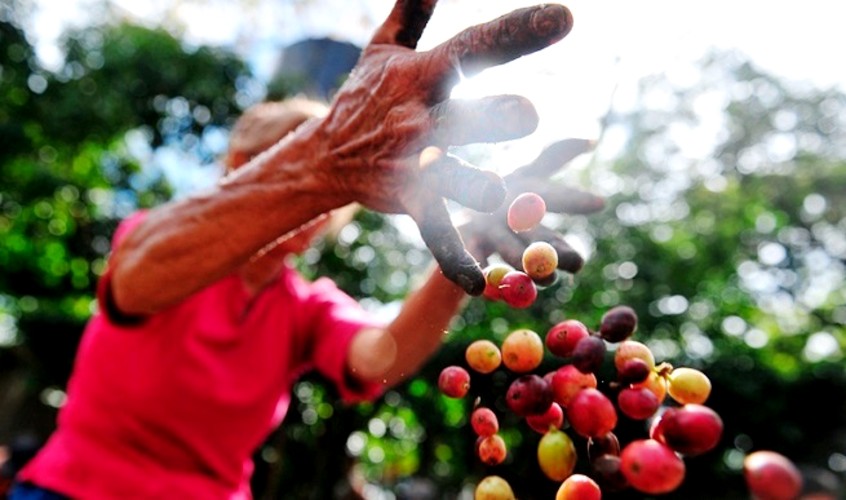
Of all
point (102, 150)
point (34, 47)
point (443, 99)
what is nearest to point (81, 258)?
point (102, 150)

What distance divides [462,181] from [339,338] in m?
1.48

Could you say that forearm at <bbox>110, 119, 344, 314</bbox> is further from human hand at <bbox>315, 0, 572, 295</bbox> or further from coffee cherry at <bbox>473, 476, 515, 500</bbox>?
coffee cherry at <bbox>473, 476, 515, 500</bbox>

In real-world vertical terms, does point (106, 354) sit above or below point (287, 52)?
above

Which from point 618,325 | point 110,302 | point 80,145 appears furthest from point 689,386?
point 80,145

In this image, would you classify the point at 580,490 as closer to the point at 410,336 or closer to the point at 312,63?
the point at 410,336

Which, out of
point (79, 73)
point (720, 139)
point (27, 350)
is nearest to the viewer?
point (27, 350)

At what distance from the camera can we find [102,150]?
34.8 feet

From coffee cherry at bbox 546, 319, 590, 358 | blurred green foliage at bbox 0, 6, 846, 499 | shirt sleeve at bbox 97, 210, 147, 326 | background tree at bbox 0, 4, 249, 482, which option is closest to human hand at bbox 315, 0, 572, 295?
coffee cherry at bbox 546, 319, 590, 358

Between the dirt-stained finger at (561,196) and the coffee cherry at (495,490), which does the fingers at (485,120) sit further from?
the coffee cherry at (495,490)

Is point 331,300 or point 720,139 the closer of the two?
point 331,300

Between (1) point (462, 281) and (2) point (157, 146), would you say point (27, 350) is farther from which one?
(1) point (462, 281)

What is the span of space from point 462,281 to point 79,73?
10.9 meters

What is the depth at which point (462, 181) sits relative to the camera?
1095mm

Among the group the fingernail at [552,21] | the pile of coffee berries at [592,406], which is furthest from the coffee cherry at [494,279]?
the fingernail at [552,21]
